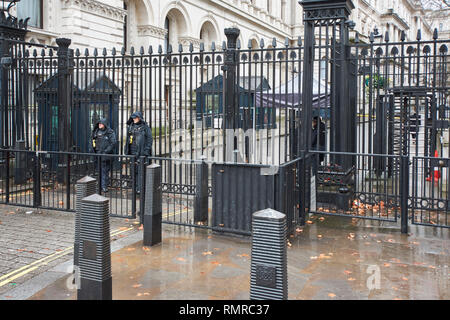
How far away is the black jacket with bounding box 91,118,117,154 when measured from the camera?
10805 mm

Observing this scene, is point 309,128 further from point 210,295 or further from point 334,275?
point 210,295

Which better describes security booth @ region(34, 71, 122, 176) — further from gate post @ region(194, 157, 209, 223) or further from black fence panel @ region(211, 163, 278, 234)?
black fence panel @ region(211, 163, 278, 234)

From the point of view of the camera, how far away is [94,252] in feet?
13.9

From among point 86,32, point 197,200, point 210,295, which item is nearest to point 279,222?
point 210,295

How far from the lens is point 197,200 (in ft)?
25.1

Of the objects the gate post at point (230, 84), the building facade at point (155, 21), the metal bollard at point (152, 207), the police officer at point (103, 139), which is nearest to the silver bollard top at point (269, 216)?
the metal bollard at point (152, 207)

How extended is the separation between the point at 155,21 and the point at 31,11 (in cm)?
770

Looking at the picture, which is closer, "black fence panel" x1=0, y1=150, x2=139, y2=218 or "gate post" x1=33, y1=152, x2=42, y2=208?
"black fence panel" x1=0, y1=150, x2=139, y2=218

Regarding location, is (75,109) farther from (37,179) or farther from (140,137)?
(37,179)

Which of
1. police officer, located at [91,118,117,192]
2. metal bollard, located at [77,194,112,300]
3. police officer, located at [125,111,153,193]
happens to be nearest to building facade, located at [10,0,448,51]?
Answer: police officer, located at [125,111,153,193]

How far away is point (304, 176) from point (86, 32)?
1380 cm

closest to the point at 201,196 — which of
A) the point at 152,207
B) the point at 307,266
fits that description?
the point at 152,207

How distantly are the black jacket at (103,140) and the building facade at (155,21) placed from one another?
12.9 ft

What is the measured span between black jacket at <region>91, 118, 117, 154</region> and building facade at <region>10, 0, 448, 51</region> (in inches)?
155
